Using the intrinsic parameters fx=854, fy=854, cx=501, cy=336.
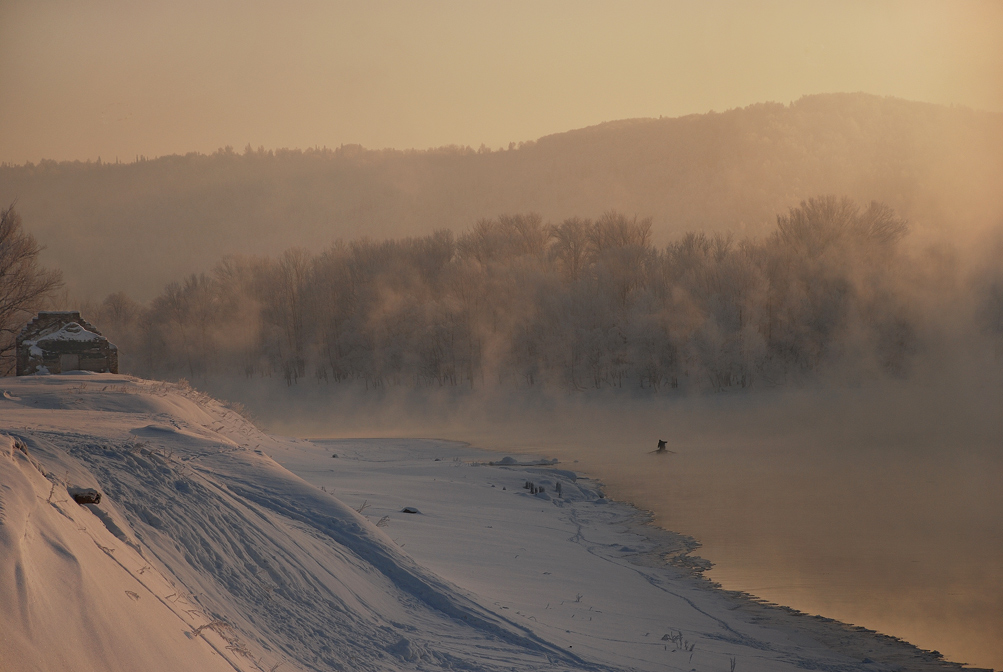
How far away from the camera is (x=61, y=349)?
1997 cm

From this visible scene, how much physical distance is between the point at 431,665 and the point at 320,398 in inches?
2172

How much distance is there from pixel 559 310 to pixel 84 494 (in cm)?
5113

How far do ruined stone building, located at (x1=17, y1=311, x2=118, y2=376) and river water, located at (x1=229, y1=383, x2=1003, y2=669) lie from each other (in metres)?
13.3

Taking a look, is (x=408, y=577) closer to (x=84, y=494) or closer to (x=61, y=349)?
(x=84, y=494)

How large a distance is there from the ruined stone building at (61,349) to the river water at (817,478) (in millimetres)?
13271

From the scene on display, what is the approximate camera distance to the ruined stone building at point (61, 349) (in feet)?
65.1

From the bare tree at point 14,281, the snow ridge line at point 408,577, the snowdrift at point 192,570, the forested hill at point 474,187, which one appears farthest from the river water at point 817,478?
the forested hill at point 474,187

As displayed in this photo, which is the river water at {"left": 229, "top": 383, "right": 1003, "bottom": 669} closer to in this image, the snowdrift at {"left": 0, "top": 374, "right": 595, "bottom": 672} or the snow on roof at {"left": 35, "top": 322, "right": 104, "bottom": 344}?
the snowdrift at {"left": 0, "top": 374, "right": 595, "bottom": 672}

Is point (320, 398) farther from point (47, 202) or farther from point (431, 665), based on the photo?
point (47, 202)

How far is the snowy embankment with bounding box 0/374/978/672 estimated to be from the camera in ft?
13.9

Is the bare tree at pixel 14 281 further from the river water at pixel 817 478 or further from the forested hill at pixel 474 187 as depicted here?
the forested hill at pixel 474 187

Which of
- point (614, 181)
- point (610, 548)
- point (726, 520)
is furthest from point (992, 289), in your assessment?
point (614, 181)

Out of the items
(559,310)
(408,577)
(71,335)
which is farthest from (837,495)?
(559,310)

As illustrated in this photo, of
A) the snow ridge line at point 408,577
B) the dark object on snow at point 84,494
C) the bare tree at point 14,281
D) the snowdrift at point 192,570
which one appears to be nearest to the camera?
the snowdrift at point 192,570
